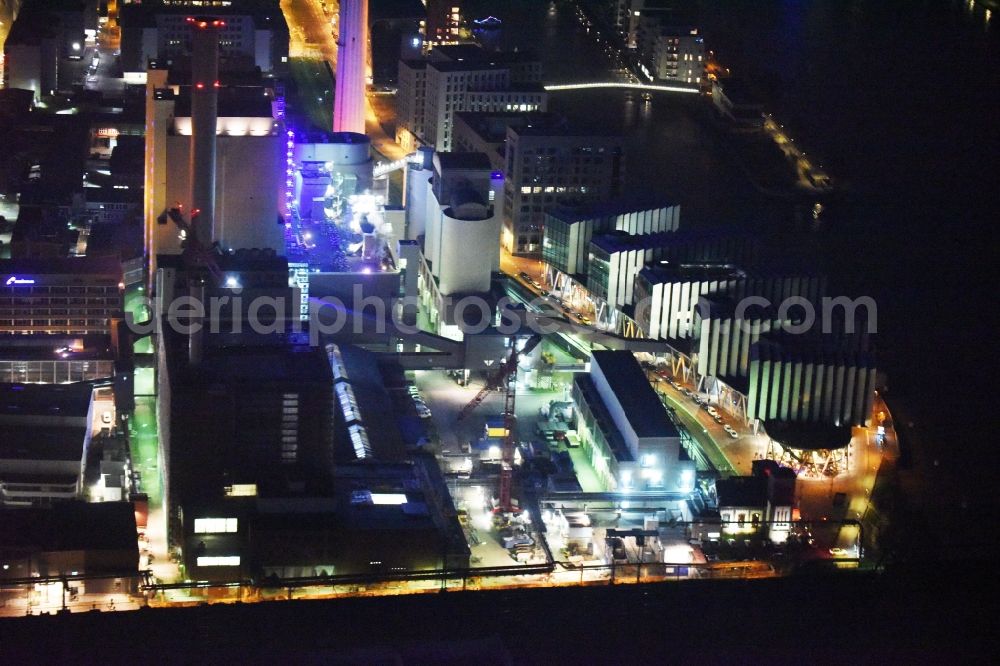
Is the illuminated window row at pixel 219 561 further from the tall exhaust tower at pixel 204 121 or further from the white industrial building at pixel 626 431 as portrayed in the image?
the tall exhaust tower at pixel 204 121

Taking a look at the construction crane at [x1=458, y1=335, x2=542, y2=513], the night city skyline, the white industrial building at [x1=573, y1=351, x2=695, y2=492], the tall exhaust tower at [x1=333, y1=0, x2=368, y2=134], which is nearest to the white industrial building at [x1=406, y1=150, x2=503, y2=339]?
the night city skyline

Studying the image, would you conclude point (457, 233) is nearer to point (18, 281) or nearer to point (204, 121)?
point (204, 121)

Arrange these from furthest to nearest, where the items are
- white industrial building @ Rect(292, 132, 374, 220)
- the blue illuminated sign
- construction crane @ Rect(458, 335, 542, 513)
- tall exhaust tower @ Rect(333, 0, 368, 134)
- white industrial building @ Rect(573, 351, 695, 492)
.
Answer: tall exhaust tower @ Rect(333, 0, 368, 134)
white industrial building @ Rect(292, 132, 374, 220)
the blue illuminated sign
white industrial building @ Rect(573, 351, 695, 492)
construction crane @ Rect(458, 335, 542, 513)

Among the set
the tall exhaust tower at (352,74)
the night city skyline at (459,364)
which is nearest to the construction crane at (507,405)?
the night city skyline at (459,364)

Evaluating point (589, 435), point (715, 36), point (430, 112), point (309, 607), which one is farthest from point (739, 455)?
point (715, 36)

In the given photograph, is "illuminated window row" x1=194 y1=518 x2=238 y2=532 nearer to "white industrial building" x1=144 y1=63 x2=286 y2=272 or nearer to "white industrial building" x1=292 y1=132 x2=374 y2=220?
"white industrial building" x1=144 y1=63 x2=286 y2=272
